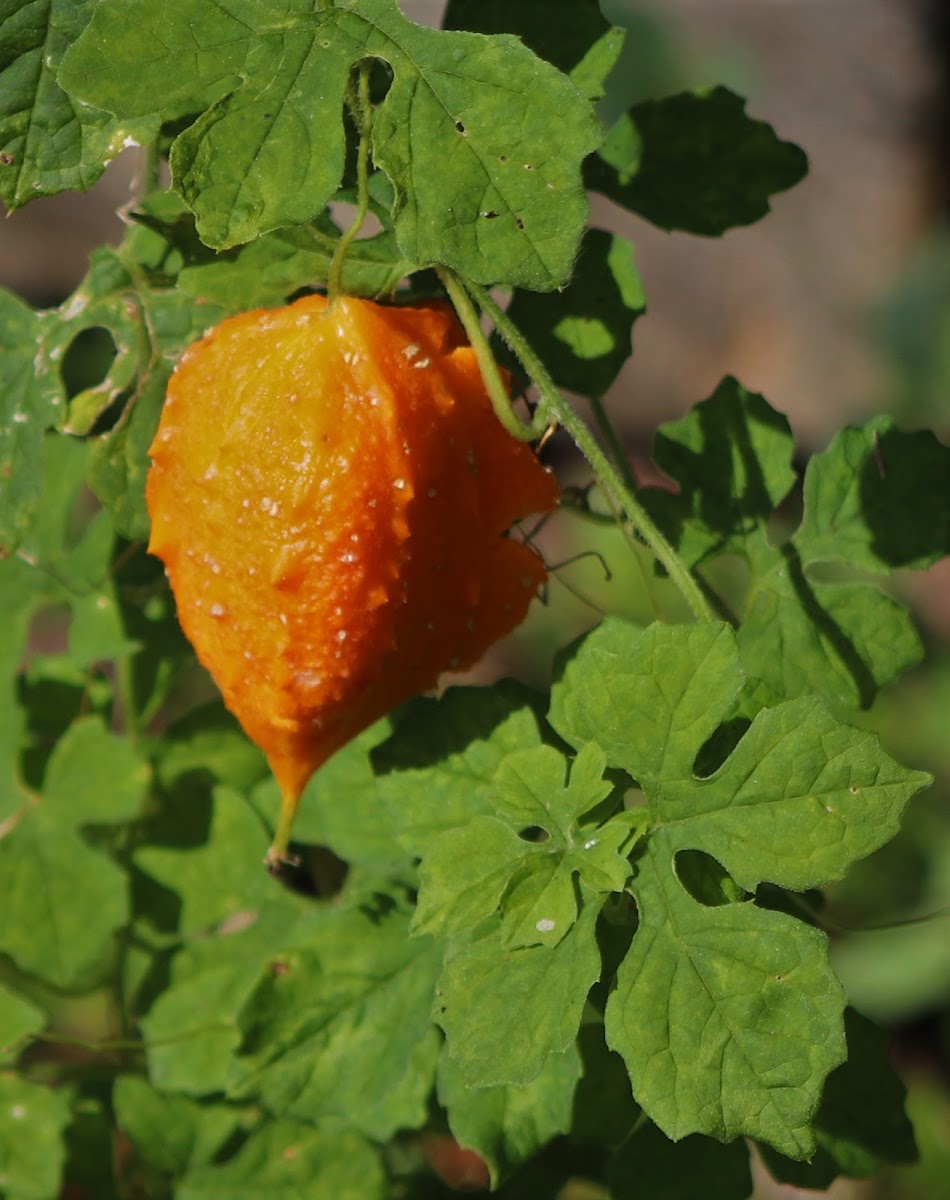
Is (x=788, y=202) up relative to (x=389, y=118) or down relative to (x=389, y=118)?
down

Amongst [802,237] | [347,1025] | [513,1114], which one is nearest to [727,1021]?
[513,1114]

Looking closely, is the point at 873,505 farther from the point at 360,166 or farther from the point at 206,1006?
the point at 206,1006

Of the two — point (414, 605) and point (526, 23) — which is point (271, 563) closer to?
point (414, 605)

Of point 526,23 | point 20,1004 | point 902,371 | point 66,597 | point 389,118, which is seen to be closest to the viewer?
point 389,118

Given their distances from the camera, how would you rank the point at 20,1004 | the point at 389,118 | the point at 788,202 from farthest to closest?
Answer: the point at 788,202 → the point at 20,1004 → the point at 389,118

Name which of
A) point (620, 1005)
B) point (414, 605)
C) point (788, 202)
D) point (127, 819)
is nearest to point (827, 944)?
point (620, 1005)

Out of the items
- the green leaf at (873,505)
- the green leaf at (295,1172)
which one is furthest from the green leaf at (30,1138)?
the green leaf at (873,505)

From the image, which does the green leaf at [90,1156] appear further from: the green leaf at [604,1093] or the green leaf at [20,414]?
the green leaf at [20,414]

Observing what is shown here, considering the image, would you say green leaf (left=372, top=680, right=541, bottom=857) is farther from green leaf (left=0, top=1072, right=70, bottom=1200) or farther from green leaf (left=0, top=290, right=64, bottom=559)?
green leaf (left=0, top=1072, right=70, bottom=1200)
